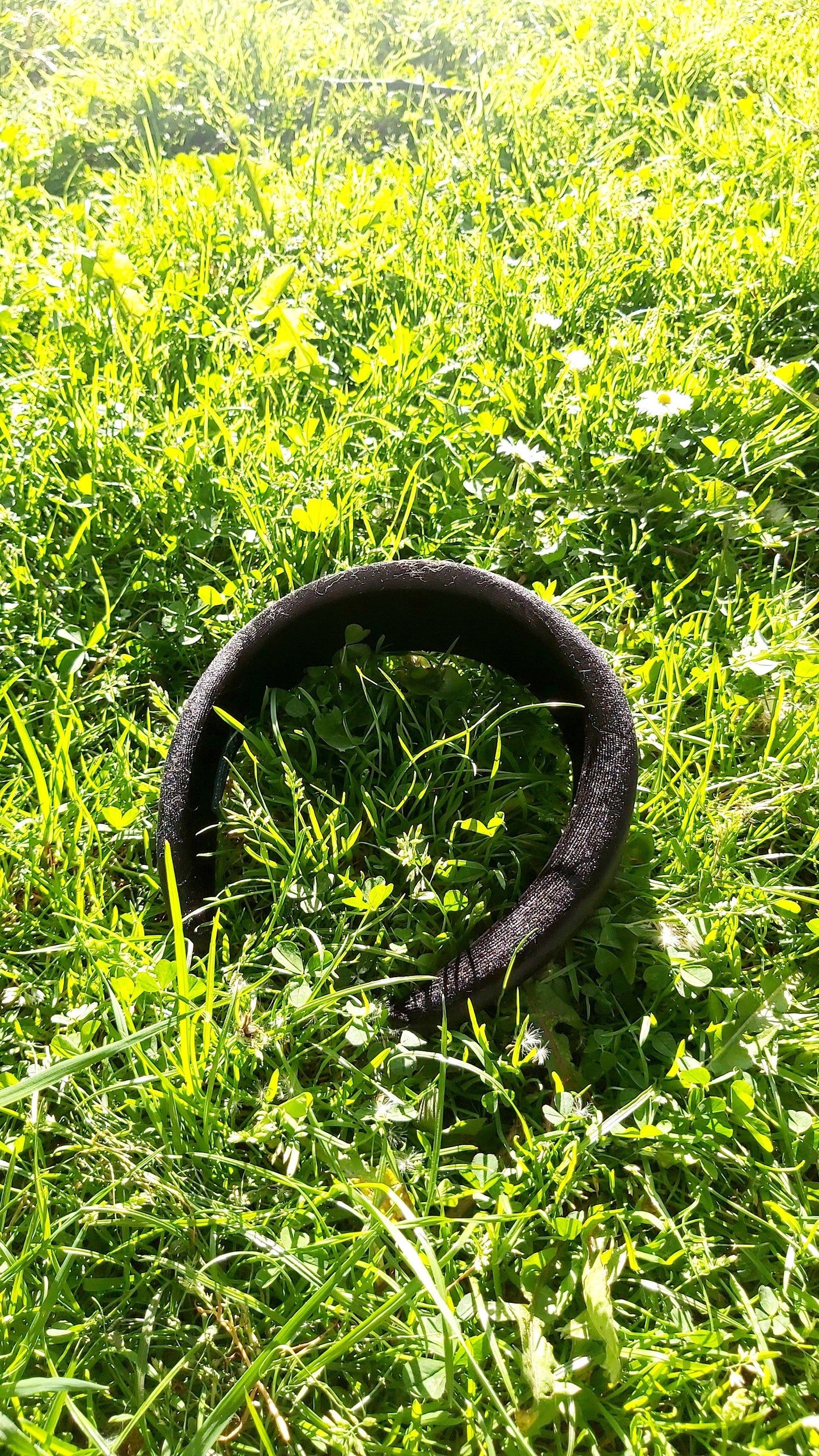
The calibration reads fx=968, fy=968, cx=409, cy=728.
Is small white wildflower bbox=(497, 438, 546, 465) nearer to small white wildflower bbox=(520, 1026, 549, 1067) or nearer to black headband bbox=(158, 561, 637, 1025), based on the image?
black headband bbox=(158, 561, 637, 1025)

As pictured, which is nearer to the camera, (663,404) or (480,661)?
(480,661)

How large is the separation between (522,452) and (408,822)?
1120 millimetres

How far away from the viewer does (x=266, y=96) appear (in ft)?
14.5

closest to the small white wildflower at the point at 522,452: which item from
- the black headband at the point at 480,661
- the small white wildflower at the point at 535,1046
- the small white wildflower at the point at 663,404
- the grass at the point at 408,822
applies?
the grass at the point at 408,822

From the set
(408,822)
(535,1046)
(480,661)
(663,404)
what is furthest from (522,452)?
(535,1046)

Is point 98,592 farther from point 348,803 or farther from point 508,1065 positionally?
point 508,1065

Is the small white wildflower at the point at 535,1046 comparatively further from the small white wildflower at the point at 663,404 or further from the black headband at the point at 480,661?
the small white wildflower at the point at 663,404

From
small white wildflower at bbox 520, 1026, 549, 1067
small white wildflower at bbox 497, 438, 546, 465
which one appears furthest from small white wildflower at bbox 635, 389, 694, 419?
small white wildflower at bbox 520, 1026, 549, 1067

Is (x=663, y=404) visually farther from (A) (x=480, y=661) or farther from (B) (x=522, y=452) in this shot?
(A) (x=480, y=661)

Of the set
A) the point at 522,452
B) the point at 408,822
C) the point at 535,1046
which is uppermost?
the point at 522,452

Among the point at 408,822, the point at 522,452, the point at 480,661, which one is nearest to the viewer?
the point at 408,822

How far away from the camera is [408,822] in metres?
A: 2.16

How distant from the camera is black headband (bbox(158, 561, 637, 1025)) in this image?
73.6 inches

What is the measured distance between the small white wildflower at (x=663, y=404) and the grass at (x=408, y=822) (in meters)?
0.07
